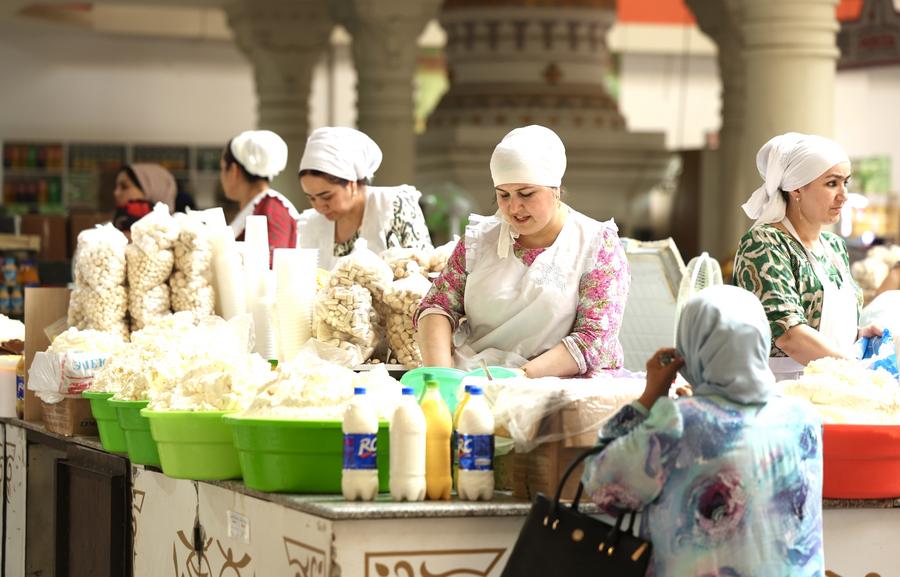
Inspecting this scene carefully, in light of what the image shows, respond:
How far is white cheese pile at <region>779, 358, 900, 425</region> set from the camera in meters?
3.96

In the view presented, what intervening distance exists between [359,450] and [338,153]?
2.38 metres

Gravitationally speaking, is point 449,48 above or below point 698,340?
above

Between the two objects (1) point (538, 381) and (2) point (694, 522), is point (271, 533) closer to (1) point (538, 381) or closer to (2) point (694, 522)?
(1) point (538, 381)

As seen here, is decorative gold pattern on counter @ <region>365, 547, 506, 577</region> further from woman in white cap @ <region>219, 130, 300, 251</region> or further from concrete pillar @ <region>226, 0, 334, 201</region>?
concrete pillar @ <region>226, 0, 334, 201</region>

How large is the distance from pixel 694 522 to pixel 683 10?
1999 centimetres

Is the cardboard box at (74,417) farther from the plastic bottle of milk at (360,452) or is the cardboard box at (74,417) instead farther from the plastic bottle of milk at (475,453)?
the plastic bottle of milk at (475,453)

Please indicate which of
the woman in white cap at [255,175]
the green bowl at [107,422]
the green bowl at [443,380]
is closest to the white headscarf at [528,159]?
the green bowl at [443,380]

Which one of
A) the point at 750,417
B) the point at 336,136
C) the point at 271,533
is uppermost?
the point at 336,136

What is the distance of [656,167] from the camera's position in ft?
49.6

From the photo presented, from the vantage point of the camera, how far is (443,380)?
4.16 m

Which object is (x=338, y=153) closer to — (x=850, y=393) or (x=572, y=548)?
(x=850, y=393)

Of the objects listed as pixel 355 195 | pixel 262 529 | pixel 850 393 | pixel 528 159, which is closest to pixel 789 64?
pixel 355 195

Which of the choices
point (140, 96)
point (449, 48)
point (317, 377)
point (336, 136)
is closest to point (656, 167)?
point (449, 48)

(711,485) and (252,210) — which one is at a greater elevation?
(252,210)
